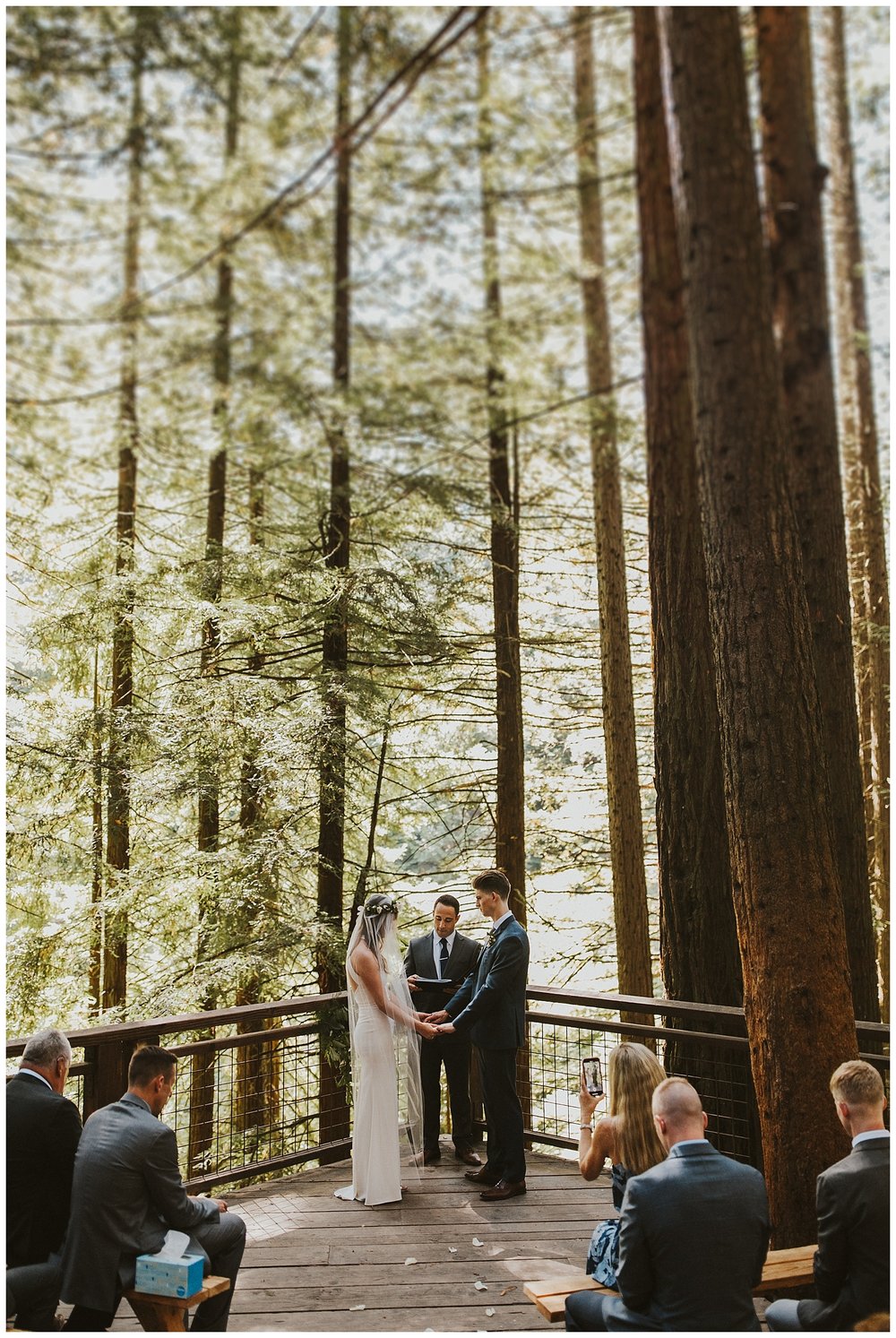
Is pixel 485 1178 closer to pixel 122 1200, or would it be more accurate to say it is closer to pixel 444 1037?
pixel 444 1037

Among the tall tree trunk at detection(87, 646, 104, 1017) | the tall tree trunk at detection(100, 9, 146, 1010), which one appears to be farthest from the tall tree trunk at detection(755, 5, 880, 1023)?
the tall tree trunk at detection(87, 646, 104, 1017)

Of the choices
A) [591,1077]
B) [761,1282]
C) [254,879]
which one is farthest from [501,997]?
[254,879]

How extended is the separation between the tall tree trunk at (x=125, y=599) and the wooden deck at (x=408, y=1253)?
144 inches

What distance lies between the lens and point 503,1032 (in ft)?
16.2

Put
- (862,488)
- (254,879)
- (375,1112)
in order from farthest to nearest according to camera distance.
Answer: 1. (862,488)
2. (254,879)
3. (375,1112)

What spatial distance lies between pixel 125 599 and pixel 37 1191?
5.80 metres

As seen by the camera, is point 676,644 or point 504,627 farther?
point 504,627

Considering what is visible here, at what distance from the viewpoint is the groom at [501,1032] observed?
4.95m

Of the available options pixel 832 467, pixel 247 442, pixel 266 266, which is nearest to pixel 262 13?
pixel 266 266

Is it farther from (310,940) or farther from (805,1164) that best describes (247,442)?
(805,1164)

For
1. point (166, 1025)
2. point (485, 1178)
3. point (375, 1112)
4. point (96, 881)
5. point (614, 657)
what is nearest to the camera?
point (166, 1025)

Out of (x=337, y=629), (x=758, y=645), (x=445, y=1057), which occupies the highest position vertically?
(x=337, y=629)

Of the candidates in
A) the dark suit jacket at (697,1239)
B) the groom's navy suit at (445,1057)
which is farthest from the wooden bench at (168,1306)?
the groom's navy suit at (445,1057)

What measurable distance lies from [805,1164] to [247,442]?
6208 millimetres
